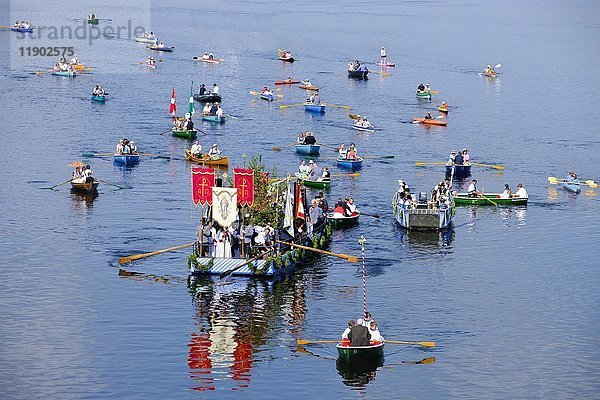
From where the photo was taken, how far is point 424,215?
275ft

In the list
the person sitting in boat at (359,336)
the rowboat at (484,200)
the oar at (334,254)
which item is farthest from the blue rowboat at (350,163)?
the person sitting in boat at (359,336)

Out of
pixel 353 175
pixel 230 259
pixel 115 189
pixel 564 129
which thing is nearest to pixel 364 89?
pixel 564 129

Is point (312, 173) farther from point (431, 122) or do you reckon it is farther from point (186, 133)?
point (431, 122)

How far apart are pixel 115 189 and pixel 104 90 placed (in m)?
62.7

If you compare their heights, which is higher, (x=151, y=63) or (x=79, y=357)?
(x=151, y=63)

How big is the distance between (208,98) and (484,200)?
2441 inches

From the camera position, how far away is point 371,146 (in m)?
120

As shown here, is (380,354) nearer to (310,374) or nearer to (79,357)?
(310,374)

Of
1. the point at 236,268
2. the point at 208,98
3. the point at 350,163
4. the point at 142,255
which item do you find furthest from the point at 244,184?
the point at 208,98

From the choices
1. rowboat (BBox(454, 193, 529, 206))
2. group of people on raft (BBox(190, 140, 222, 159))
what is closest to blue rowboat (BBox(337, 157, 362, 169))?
group of people on raft (BBox(190, 140, 222, 159))

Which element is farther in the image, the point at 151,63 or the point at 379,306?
the point at 151,63

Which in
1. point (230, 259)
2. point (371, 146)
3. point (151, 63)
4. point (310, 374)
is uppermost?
point (151, 63)

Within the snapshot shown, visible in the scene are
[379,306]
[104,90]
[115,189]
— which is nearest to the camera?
[379,306]

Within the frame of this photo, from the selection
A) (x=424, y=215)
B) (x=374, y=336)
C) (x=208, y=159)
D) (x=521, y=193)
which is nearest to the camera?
(x=374, y=336)
